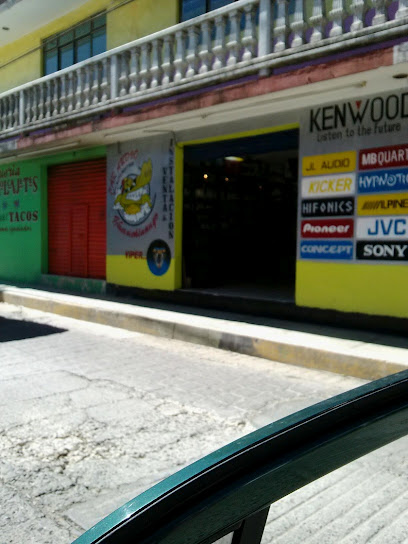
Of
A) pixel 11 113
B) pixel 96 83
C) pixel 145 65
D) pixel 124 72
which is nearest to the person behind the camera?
pixel 145 65

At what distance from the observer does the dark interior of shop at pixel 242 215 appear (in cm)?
917

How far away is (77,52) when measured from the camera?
38.6ft

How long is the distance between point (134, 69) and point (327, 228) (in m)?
4.54

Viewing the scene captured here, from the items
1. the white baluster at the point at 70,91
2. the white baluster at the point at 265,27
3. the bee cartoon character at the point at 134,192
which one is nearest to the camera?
the white baluster at the point at 265,27

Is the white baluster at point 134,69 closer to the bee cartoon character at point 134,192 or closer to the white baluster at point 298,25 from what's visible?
the bee cartoon character at point 134,192

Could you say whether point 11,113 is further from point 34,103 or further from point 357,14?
point 357,14

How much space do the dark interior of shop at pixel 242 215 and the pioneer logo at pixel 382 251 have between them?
6.11 ft

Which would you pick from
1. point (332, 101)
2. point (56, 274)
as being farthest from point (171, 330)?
point (56, 274)

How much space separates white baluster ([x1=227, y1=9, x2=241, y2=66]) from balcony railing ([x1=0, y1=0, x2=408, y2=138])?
1cm

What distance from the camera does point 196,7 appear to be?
9.01m

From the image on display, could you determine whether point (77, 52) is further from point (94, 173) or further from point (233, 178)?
point (233, 178)

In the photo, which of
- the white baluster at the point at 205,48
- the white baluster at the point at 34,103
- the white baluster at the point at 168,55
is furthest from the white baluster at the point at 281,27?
the white baluster at the point at 34,103

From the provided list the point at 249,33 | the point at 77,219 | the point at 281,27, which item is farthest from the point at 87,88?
the point at 281,27

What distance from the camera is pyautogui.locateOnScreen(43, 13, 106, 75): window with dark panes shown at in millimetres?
10984
